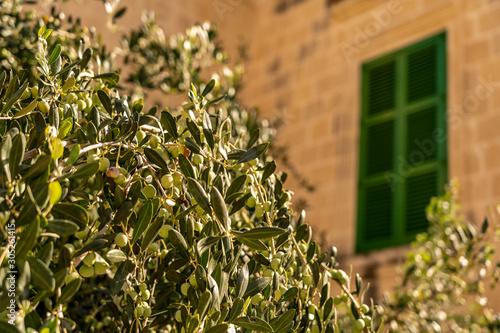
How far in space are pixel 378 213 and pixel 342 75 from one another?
49.9 inches

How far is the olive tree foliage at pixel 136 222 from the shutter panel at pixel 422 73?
345 centimetres

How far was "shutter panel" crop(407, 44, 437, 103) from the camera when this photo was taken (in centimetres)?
483

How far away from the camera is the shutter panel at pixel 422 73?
15.9 feet

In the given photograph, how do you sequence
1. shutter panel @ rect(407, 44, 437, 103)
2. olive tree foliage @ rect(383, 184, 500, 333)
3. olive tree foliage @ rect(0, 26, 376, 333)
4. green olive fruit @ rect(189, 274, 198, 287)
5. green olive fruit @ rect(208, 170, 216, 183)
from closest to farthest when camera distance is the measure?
olive tree foliage @ rect(0, 26, 376, 333), green olive fruit @ rect(189, 274, 198, 287), green olive fruit @ rect(208, 170, 216, 183), olive tree foliage @ rect(383, 184, 500, 333), shutter panel @ rect(407, 44, 437, 103)

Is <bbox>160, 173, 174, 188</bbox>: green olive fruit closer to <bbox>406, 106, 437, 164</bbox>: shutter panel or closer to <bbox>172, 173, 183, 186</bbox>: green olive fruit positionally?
<bbox>172, 173, 183, 186</bbox>: green olive fruit

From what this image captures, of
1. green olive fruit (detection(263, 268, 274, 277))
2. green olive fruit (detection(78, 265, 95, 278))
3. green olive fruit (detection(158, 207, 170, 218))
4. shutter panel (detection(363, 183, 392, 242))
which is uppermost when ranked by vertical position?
→ shutter panel (detection(363, 183, 392, 242))

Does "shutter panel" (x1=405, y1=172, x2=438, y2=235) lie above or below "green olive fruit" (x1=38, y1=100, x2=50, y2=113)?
above

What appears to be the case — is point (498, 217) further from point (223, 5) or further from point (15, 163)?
point (15, 163)

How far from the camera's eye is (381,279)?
15.0ft

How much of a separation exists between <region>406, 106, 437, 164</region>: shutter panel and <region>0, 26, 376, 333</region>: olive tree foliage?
3.17 m

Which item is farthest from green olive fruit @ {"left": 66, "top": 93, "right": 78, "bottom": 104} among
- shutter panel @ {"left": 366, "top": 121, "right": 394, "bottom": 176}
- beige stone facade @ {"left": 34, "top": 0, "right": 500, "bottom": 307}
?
shutter panel @ {"left": 366, "top": 121, "right": 394, "bottom": 176}

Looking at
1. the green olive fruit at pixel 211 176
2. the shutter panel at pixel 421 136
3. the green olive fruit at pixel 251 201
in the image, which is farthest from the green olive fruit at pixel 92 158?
the shutter panel at pixel 421 136

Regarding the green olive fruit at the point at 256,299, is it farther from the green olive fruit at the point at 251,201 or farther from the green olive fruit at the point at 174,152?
the green olive fruit at the point at 174,152

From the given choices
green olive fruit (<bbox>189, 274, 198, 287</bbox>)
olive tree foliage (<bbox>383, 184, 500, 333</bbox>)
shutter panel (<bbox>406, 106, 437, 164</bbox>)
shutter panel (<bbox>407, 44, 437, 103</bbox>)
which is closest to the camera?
green olive fruit (<bbox>189, 274, 198, 287</bbox>)
